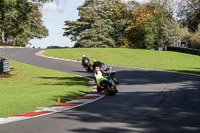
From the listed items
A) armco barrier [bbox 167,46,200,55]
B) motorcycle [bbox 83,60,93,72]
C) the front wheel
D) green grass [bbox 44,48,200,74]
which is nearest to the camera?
the front wheel

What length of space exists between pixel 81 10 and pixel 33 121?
71313 millimetres

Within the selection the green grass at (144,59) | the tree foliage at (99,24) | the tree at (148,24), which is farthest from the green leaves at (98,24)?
the green grass at (144,59)

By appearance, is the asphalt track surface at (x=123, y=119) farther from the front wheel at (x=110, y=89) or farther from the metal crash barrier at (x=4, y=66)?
the metal crash barrier at (x=4, y=66)

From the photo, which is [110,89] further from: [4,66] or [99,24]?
[99,24]

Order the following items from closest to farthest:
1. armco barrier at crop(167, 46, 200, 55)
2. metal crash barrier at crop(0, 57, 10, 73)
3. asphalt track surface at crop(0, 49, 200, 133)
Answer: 1. asphalt track surface at crop(0, 49, 200, 133)
2. metal crash barrier at crop(0, 57, 10, 73)
3. armco barrier at crop(167, 46, 200, 55)

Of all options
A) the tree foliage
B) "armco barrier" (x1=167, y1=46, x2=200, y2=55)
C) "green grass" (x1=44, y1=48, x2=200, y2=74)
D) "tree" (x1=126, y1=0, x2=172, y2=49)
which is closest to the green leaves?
the tree foliage

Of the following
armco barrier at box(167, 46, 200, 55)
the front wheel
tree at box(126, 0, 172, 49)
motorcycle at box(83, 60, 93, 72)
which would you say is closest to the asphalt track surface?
the front wheel

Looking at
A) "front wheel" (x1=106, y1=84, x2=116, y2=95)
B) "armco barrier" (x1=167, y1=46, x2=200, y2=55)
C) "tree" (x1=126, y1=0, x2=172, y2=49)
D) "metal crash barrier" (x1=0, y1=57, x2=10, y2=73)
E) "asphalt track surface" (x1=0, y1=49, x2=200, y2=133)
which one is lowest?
"asphalt track surface" (x1=0, y1=49, x2=200, y2=133)

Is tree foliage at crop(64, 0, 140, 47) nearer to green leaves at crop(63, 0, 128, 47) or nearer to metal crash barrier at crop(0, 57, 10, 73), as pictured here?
green leaves at crop(63, 0, 128, 47)

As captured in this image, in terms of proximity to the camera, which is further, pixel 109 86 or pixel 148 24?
pixel 148 24

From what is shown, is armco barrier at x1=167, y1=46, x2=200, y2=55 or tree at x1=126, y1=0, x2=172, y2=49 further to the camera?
tree at x1=126, y1=0, x2=172, y2=49

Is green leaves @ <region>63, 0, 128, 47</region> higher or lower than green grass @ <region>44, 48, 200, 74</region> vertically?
higher

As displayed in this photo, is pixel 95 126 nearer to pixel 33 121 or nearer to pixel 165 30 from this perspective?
pixel 33 121

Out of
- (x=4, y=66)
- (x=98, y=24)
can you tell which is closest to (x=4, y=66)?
(x=4, y=66)
